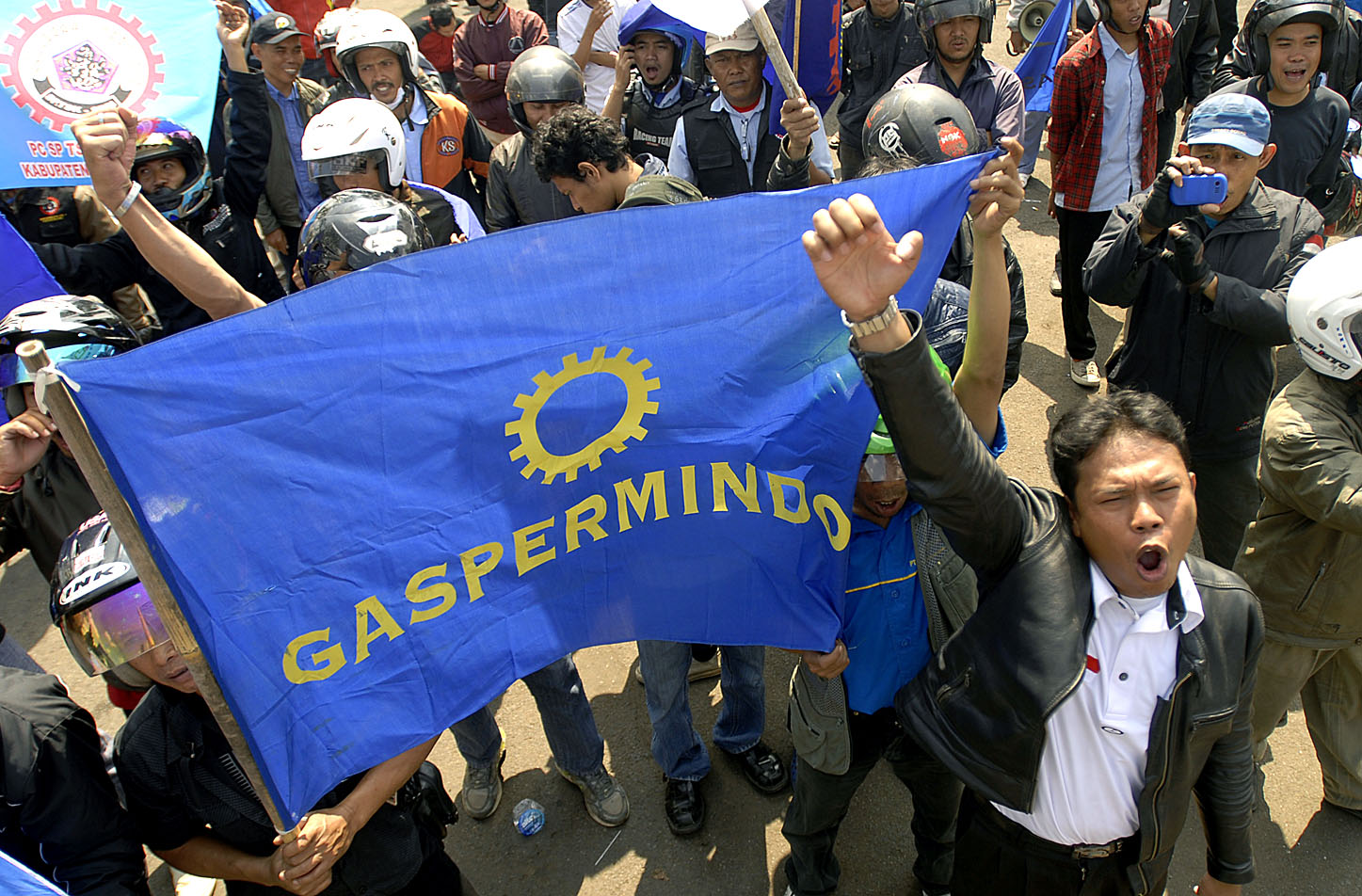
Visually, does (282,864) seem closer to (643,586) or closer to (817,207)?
(643,586)

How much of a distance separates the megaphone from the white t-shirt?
11.0ft

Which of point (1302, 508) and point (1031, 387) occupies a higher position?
point (1302, 508)

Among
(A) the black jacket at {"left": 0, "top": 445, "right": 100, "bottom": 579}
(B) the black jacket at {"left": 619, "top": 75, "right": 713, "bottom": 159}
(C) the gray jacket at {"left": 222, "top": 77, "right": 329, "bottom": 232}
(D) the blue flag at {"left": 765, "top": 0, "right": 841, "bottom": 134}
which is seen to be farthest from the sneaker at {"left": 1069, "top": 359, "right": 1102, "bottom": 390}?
(A) the black jacket at {"left": 0, "top": 445, "right": 100, "bottom": 579}

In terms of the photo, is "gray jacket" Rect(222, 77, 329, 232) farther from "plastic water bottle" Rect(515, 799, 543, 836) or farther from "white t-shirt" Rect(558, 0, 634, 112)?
"plastic water bottle" Rect(515, 799, 543, 836)

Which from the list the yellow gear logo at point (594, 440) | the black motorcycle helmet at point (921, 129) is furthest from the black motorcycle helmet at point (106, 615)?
the black motorcycle helmet at point (921, 129)

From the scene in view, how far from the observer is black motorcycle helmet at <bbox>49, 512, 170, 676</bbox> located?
2.09 meters

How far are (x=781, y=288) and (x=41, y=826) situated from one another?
1.92m

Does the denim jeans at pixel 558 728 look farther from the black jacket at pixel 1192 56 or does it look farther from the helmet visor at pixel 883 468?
the black jacket at pixel 1192 56

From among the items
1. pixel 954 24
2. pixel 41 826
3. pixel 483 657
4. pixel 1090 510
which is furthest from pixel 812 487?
pixel 954 24

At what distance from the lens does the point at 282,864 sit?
7.31ft

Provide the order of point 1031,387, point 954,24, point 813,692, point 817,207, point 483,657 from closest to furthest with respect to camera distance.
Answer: point 817,207
point 483,657
point 813,692
point 954,24
point 1031,387

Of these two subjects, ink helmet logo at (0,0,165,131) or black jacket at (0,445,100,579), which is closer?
black jacket at (0,445,100,579)

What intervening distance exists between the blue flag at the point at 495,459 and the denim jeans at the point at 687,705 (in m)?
0.89

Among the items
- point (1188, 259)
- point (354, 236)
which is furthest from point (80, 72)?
point (1188, 259)
